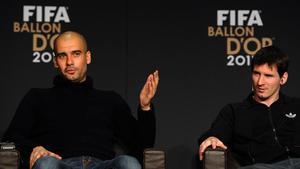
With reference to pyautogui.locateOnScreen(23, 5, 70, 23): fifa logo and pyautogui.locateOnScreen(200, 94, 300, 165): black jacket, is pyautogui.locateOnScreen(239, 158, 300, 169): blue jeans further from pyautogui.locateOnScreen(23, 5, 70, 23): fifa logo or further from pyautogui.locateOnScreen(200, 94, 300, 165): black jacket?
pyautogui.locateOnScreen(23, 5, 70, 23): fifa logo

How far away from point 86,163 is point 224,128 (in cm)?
87

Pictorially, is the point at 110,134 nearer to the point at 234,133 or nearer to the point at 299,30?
the point at 234,133

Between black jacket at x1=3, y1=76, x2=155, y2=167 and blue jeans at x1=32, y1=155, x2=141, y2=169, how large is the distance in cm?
8

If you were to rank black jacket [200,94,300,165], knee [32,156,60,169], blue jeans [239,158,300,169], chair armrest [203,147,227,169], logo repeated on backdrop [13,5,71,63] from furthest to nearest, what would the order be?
logo repeated on backdrop [13,5,71,63] → black jacket [200,94,300,165] → blue jeans [239,158,300,169] → chair armrest [203,147,227,169] → knee [32,156,60,169]

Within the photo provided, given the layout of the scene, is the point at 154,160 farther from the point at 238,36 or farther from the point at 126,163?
the point at 238,36

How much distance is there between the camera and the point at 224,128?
3.66 metres

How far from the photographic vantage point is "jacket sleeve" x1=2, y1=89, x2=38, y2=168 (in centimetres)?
350

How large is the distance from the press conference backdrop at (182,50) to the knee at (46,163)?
136 cm

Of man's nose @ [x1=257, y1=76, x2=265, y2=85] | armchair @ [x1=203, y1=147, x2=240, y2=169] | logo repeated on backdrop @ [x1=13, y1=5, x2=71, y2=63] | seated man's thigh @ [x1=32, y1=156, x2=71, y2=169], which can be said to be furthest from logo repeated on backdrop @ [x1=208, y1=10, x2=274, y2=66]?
seated man's thigh @ [x1=32, y1=156, x2=71, y2=169]

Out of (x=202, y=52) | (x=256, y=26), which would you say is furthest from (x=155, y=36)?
(x=256, y=26)

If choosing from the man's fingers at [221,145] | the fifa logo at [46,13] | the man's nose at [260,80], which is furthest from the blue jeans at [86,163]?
the fifa logo at [46,13]

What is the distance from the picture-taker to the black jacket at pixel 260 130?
357 centimetres

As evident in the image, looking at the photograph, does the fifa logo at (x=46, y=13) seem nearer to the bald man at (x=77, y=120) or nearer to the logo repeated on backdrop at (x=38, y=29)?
the logo repeated on backdrop at (x=38, y=29)

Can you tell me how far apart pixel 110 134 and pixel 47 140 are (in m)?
0.39
